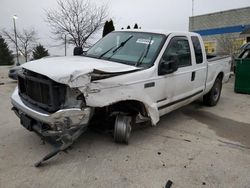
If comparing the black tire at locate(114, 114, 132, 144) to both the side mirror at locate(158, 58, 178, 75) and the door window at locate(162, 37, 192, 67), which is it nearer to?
the side mirror at locate(158, 58, 178, 75)

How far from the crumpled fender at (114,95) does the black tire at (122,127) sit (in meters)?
0.38

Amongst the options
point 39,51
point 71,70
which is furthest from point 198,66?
point 39,51

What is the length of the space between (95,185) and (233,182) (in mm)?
1714

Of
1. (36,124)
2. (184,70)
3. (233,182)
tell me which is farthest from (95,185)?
(184,70)

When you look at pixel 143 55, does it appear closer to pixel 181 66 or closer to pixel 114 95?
pixel 181 66

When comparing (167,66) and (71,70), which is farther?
(167,66)

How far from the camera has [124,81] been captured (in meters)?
3.56

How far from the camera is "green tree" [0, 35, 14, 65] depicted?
4306cm

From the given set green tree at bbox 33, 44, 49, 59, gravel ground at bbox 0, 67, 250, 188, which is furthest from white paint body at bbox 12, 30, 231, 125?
green tree at bbox 33, 44, 49, 59

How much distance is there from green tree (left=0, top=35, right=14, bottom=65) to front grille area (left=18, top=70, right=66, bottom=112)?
43.1 meters

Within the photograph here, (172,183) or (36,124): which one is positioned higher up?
(36,124)

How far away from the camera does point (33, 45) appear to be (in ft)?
155

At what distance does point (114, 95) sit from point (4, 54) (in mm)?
45708

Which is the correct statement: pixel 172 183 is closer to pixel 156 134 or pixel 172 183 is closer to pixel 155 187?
pixel 155 187
